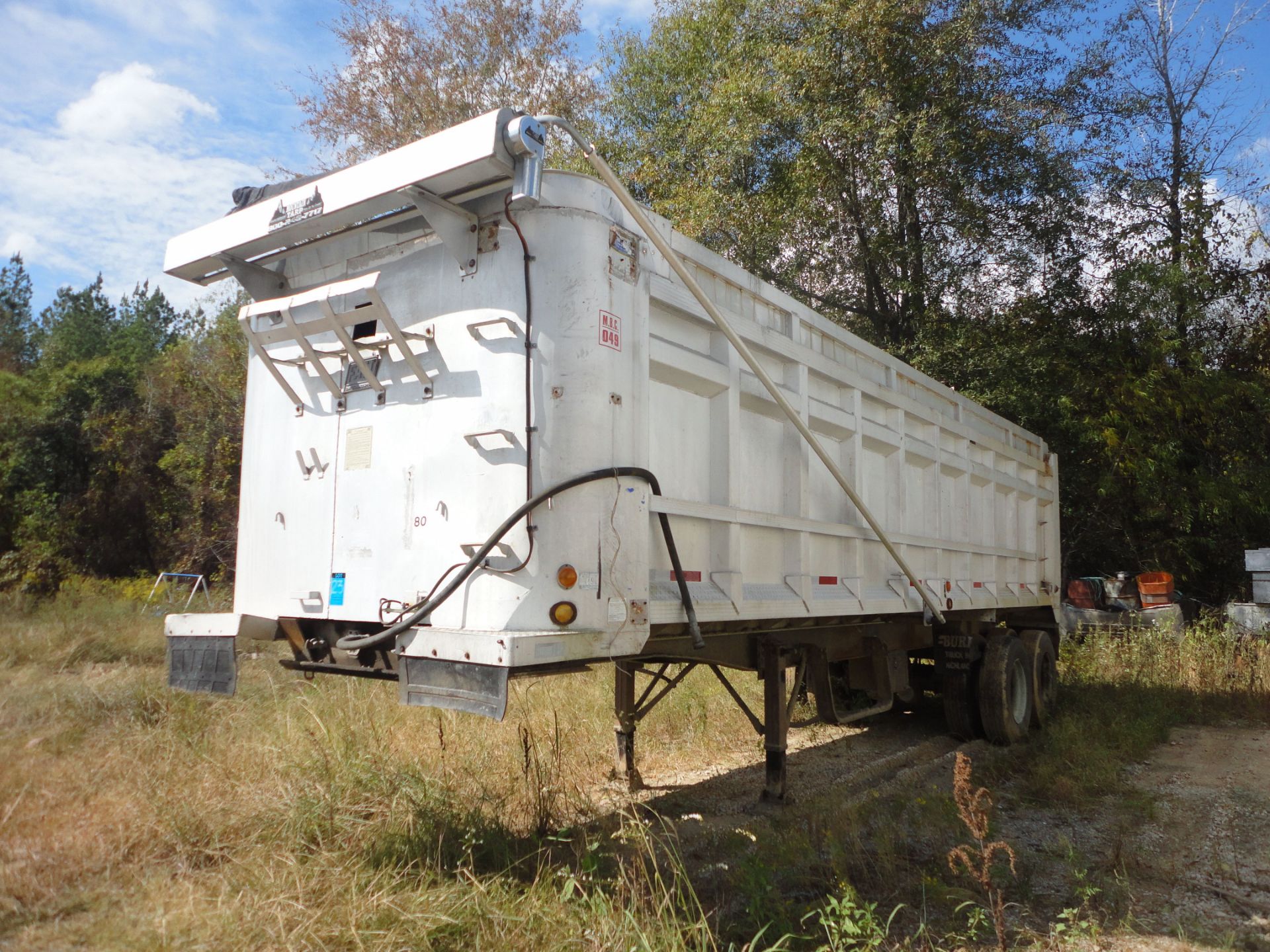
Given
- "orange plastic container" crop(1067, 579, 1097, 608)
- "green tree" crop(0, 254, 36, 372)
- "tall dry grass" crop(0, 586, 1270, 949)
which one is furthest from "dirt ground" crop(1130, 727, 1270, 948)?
→ "green tree" crop(0, 254, 36, 372)

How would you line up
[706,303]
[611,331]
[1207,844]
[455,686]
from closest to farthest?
[455,686]
[611,331]
[706,303]
[1207,844]

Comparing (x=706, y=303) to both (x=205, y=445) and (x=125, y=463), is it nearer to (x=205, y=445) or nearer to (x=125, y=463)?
(x=205, y=445)

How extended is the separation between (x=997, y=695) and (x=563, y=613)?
5419 millimetres

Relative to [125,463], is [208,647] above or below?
below

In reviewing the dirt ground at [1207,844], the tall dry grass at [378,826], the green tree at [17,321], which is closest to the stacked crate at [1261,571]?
the dirt ground at [1207,844]

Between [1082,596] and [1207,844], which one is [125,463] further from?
[1207,844]

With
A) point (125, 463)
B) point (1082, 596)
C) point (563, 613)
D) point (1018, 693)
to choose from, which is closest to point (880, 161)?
point (1082, 596)

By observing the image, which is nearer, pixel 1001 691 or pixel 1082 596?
pixel 1001 691

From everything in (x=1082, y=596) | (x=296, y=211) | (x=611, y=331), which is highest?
(x=296, y=211)

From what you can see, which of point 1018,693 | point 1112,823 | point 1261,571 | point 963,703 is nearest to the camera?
point 1112,823

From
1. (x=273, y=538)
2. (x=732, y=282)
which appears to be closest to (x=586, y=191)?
(x=732, y=282)

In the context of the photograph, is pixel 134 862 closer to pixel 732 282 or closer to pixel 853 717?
pixel 732 282

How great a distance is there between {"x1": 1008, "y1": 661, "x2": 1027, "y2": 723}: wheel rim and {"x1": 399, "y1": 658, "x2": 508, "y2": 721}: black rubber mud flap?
19.1ft

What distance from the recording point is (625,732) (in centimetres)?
610
